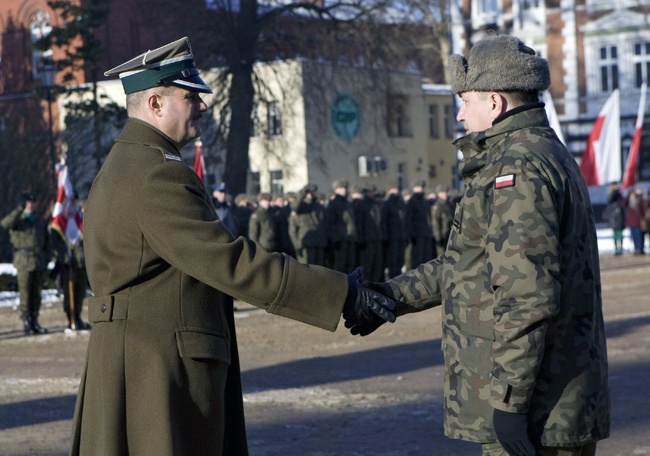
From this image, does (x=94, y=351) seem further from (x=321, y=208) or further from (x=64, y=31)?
(x=64, y=31)

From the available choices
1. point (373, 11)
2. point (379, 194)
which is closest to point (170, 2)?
point (373, 11)

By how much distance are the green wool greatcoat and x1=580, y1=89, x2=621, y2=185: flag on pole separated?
26.9 metres

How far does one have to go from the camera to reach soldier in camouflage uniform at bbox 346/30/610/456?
3943 mm

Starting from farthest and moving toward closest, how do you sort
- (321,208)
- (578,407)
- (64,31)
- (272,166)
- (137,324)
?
(272,166)
(64,31)
(321,208)
(137,324)
(578,407)

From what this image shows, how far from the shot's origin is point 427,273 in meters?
4.95

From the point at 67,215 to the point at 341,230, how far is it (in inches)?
322

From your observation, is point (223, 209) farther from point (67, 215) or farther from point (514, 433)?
point (514, 433)

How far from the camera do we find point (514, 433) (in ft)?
12.9

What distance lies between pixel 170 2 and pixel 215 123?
5350 mm

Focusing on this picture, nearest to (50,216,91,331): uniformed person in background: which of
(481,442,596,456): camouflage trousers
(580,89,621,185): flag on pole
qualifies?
(481,442,596,456): camouflage trousers

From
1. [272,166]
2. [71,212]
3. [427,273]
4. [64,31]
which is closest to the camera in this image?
[427,273]

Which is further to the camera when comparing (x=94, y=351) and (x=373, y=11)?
(x=373, y=11)

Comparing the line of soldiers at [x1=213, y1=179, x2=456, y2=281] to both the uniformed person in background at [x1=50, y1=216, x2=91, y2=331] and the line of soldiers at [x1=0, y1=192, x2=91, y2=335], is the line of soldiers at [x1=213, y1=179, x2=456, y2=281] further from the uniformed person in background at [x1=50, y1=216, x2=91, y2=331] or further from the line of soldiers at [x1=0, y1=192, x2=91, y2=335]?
the line of soldiers at [x1=0, y1=192, x2=91, y2=335]

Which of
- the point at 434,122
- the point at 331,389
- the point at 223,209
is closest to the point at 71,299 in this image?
the point at 223,209
